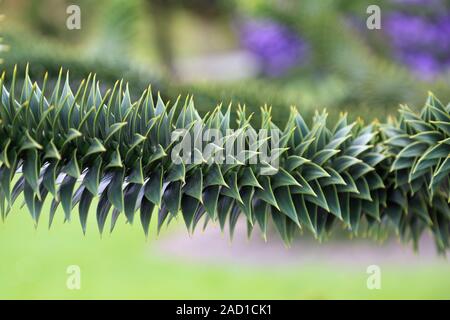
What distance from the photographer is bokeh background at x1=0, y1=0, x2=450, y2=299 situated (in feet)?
10.8

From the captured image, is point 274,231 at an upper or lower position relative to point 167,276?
upper

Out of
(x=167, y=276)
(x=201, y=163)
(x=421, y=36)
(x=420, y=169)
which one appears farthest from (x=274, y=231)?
(x=201, y=163)

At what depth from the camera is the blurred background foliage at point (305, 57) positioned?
2.59m

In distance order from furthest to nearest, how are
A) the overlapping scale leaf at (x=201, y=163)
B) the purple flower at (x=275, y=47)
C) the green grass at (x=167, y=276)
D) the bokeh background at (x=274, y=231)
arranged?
the purple flower at (x=275, y=47) < the green grass at (x=167, y=276) < the bokeh background at (x=274, y=231) < the overlapping scale leaf at (x=201, y=163)

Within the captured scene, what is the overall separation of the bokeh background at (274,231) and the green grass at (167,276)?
1 centimetres

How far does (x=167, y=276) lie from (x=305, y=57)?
6.25 feet

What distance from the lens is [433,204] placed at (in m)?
1.92

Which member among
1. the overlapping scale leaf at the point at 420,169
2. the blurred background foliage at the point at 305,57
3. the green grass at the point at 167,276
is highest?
the blurred background foliage at the point at 305,57

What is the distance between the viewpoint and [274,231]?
4.62 m

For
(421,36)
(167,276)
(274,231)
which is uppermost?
(421,36)

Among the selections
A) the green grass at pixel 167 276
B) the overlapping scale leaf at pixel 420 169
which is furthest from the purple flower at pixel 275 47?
the overlapping scale leaf at pixel 420 169

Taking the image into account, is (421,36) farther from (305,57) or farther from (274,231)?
(274,231)

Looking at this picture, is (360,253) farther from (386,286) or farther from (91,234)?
(91,234)

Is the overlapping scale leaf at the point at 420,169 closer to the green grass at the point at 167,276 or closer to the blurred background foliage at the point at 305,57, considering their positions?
the blurred background foliage at the point at 305,57
